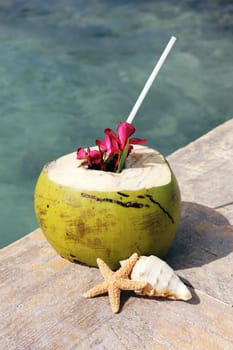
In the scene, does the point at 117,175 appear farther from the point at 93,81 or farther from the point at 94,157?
the point at 93,81

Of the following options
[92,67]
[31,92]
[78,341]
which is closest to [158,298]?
[78,341]

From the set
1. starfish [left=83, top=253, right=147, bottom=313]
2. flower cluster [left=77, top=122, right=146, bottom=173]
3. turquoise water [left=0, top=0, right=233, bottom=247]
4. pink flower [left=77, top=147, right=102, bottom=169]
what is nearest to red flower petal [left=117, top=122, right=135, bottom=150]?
flower cluster [left=77, top=122, right=146, bottom=173]

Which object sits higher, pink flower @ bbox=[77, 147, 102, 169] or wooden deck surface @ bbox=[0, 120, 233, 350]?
pink flower @ bbox=[77, 147, 102, 169]

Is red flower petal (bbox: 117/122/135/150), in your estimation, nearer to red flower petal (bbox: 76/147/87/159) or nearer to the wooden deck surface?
red flower petal (bbox: 76/147/87/159)

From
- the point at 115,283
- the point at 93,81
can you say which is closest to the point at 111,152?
the point at 115,283

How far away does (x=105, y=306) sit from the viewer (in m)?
2.31

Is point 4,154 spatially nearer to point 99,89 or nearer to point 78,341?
point 99,89

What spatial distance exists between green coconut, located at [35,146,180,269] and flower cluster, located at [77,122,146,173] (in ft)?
0.14

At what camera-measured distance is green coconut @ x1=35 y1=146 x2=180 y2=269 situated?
91.0 inches

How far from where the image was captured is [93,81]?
26.6 feet

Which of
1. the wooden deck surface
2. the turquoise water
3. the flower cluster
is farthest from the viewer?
the turquoise water

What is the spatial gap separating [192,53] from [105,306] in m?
7.31

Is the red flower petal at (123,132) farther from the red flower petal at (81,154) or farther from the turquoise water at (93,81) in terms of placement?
the turquoise water at (93,81)

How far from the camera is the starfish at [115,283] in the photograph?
89.3 inches
